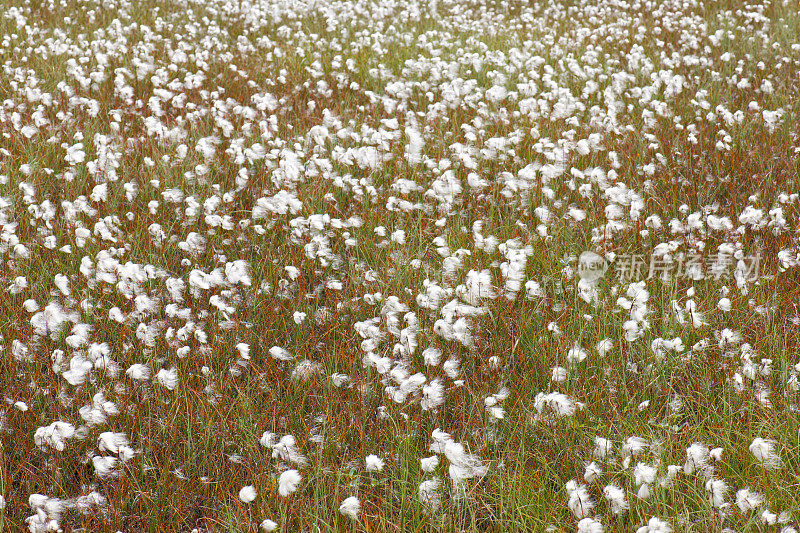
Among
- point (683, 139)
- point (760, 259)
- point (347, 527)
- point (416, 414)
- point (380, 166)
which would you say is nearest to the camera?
point (347, 527)

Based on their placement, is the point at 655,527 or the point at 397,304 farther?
the point at 397,304

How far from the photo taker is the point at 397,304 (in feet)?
A: 10.2

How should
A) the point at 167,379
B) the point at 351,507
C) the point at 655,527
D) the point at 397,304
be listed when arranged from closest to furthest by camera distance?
the point at 655,527
the point at 351,507
the point at 167,379
the point at 397,304

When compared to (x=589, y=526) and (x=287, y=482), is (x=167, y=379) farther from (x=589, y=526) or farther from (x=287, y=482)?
(x=589, y=526)

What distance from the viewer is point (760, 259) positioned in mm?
3564

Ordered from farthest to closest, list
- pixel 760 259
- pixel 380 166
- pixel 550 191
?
pixel 380 166 → pixel 550 191 → pixel 760 259

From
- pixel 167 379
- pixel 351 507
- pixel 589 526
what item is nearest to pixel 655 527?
pixel 589 526

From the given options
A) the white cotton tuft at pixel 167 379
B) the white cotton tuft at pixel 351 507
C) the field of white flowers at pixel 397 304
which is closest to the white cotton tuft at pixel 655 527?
the field of white flowers at pixel 397 304

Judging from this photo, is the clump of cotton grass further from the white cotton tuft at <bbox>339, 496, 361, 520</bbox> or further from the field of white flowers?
the white cotton tuft at <bbox>339, 496, 361, 520</bbox>

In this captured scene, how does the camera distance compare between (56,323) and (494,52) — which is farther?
(494,52)

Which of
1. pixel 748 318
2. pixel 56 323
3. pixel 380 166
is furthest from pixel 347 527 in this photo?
pixel 380 166

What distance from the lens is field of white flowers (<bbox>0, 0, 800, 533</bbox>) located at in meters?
2.24

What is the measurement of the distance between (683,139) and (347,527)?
4.15 meters

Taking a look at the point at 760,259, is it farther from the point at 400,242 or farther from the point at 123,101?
the point at 123,101
